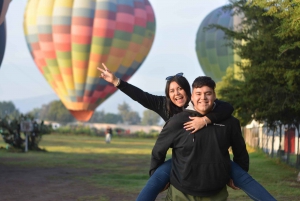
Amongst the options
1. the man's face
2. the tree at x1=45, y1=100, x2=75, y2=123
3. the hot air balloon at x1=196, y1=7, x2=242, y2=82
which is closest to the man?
the man's face

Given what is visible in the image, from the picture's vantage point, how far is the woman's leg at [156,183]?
474 cm

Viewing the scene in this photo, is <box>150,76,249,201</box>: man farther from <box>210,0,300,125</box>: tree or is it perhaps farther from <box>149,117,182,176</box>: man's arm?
<box>210,0,300,125</box>: tree

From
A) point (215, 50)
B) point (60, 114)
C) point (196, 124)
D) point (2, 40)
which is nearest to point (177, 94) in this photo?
point (196, 124)

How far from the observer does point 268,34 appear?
554 inches

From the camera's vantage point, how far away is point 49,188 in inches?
497

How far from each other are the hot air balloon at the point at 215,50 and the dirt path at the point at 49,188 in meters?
27.1

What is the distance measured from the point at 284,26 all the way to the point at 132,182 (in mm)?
5313

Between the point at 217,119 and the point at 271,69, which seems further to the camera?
the point at 271,69

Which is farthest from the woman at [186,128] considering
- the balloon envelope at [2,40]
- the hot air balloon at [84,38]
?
the hot air balloon at [84,38]

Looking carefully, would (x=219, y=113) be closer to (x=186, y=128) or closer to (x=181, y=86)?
(x=186, y=128)

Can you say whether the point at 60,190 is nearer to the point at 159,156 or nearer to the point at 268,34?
the point at 268,34

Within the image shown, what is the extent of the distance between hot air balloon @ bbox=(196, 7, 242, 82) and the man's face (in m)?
37.2

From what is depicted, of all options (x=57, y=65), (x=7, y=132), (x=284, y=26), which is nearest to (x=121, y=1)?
(x=57, y=65)

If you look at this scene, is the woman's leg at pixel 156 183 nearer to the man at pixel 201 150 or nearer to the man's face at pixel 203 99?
the man at pixel 201 150
